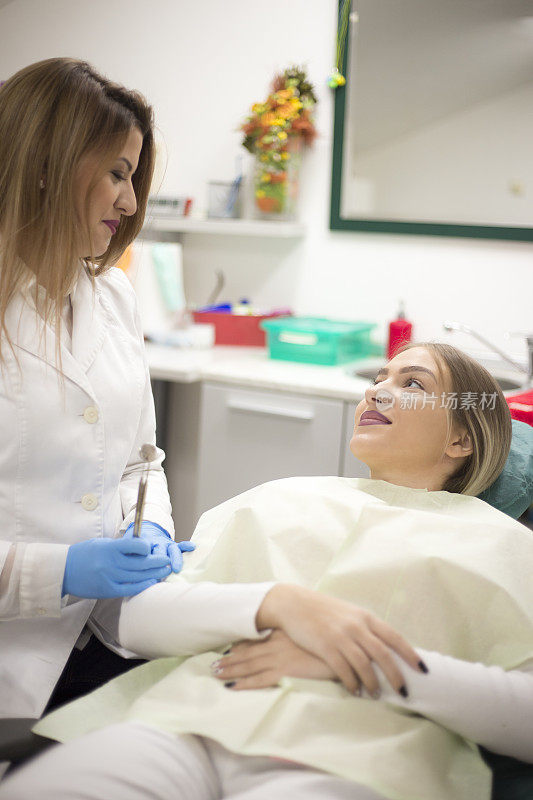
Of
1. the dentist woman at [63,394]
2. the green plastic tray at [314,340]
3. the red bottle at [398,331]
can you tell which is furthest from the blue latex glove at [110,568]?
the red bottle at [398,331]

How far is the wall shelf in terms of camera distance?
294cm

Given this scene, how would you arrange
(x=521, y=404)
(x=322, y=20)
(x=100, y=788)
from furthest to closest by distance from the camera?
(x=322, y=20)
(x=521, y=404)
(x=100, y=788)

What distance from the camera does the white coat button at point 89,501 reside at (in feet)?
4.01

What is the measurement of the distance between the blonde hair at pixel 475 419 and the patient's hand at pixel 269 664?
444 mm

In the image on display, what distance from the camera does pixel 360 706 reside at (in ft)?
3.03

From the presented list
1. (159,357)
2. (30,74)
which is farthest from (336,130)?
(30,74)

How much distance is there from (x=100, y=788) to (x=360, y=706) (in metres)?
0.31

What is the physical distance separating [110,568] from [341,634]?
34cm

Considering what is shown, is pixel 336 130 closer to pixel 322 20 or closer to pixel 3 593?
pixel 322 20

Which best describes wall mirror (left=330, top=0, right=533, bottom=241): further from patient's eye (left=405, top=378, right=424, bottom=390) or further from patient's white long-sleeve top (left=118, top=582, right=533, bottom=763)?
patient's white long-sleeve top (left=118, top=582, right=533, bottom=763)

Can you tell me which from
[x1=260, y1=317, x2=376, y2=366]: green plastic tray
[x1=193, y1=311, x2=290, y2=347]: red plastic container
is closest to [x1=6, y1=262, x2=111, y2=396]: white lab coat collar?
[x1=260, y1=317, x2=376, y2=366]: green plastic tray

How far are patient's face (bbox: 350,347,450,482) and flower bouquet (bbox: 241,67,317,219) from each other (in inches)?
73.4

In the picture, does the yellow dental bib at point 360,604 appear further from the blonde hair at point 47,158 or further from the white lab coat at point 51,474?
the blonde hair at point 47,158

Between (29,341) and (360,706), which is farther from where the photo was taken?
(29,341)
